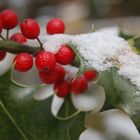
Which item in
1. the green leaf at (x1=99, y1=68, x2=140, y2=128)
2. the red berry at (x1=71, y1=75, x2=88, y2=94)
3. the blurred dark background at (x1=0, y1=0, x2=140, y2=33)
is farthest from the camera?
the blurred dark background at (x1=0, y1=0, x2=140, y2=33)

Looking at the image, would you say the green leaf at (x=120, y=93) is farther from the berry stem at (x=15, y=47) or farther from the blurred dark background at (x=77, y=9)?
the blurred dark background at (x=77, y=9)

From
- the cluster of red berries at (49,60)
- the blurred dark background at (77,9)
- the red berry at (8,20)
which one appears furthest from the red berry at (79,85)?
the blurred dark background at (77,9)

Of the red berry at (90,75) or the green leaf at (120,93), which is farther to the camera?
the red berry at (90,75)

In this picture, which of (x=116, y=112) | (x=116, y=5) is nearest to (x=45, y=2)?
(x=116, y=5)

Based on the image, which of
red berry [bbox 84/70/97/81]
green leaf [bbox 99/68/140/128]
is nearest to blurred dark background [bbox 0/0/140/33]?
red berry [bbox 84/70/97/81]

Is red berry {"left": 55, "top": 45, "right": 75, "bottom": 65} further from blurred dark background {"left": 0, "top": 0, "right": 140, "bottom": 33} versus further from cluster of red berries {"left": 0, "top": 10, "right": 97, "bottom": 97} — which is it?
blurred dark background {"left": 0, "top": 0, "right": 140, "bottom": 33}

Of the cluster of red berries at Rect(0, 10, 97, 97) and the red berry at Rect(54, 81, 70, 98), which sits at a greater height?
the cluster of red berries at Rect(0, 10, 97, 97)
